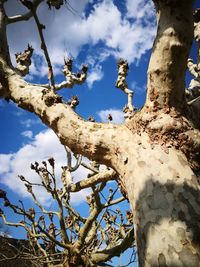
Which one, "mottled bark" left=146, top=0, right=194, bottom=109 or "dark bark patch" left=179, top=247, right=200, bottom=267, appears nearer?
"dark bark patch" left=179, top=247, right=200, bottom=267

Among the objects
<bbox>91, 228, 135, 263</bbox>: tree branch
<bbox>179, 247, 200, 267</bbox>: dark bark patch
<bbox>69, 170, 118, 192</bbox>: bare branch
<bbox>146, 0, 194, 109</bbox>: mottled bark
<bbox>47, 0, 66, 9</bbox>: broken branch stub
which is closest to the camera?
<bbox>179, 247, 200, 267</bbox>: dark bark patch

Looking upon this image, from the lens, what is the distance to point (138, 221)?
1.59 m

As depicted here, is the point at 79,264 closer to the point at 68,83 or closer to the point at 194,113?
the point at 68,83

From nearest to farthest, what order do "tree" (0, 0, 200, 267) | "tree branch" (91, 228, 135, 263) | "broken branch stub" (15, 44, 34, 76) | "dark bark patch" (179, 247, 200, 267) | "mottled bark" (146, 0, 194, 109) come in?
"dark bark patch" (179, 247, 200, 267) → "tree" (0, 0, 200, 267) → "mottled bark" (146, 0, 194, 109) → "broken branch stub" (15, 44, 34, 76) → "tree branch" (91, 228, 135, 263)

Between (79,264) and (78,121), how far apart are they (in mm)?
3522

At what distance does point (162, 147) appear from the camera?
5.96 ft

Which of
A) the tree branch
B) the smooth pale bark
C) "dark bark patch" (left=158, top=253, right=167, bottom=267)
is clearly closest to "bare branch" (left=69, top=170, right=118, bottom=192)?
the smooth pale bark

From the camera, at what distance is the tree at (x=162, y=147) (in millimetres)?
1399

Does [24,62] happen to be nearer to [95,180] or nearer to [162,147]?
[95,180]

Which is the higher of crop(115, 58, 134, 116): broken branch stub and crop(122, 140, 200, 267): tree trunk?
crop(115, 58, 134, 116): broken branch stub

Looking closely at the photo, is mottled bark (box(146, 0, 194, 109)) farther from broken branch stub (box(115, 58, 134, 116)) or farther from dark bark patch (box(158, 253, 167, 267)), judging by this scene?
broken branch stub (box(115, 58, 134, 116))

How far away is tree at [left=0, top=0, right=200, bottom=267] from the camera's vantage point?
1399mm

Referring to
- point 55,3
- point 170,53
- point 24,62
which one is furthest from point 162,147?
point 24,62

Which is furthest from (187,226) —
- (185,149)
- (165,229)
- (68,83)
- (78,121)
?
(68,83)
